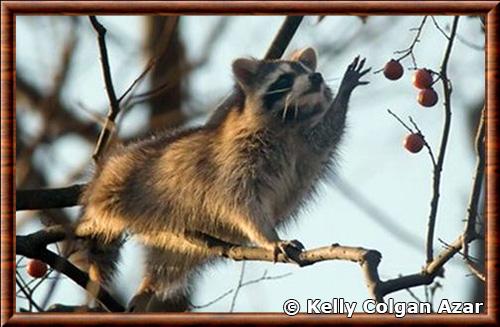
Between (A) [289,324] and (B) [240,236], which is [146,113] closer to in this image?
(B) [240,236]

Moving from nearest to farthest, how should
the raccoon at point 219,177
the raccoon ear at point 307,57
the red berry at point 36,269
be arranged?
the red berry at point 36,269 → the raccoon at point 219,177 → the raccoon ear at point 307,57

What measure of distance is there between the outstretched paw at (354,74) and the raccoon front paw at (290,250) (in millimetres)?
700

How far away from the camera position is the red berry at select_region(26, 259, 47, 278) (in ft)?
16.6

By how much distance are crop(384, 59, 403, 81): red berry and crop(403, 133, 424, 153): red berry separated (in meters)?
0.30

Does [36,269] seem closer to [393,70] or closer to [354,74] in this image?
[354,74]

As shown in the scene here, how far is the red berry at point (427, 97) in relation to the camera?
16.3 feet

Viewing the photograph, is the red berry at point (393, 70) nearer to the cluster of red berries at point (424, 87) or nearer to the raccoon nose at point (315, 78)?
the cluster of red berries at point (424, 87)

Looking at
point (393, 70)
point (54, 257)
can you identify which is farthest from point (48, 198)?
point (393, 70)

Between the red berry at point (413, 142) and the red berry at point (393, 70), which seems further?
the red berry at point (393, 70)

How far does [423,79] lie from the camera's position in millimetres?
4977

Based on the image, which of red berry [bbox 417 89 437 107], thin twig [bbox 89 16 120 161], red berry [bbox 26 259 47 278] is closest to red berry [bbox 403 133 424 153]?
red berry [bbox 417 89 437 107]

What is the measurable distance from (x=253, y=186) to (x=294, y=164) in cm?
21

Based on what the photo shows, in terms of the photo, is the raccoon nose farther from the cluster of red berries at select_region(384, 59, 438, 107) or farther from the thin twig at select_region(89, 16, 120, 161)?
the thin twig at select_region(89, 16, 120, 161)

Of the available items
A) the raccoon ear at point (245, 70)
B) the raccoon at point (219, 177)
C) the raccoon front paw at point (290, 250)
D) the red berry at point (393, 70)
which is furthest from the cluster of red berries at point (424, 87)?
the raccoon ear at point (245, 70)
